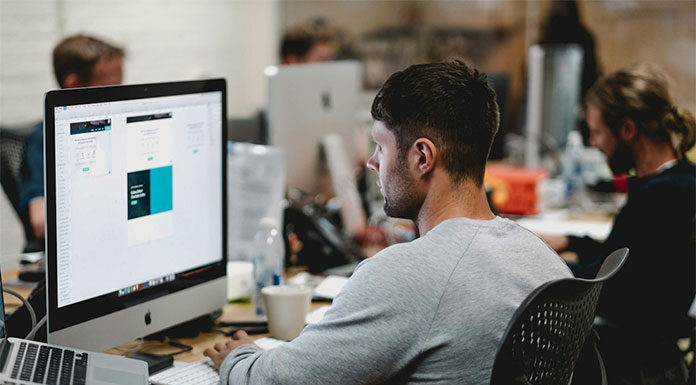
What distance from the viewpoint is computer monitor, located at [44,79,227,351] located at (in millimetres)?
1530

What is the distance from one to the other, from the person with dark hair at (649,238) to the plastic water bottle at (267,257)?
737mm

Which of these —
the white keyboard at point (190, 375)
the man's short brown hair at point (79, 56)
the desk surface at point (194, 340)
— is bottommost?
the desk surface at point (194, 340)

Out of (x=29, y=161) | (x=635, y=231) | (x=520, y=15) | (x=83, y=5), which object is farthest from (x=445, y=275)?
(x=520, y=15)

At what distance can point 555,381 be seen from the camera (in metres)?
1.33

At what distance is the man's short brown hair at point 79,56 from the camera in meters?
2.86

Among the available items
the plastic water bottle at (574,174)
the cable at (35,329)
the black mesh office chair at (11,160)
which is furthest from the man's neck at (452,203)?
the plastic water bottle at (574,174)

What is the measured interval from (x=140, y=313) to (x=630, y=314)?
1.29 m

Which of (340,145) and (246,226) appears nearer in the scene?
(246,226)

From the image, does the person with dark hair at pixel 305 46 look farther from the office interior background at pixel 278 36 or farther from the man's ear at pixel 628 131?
the man's ear at pixel 628 131

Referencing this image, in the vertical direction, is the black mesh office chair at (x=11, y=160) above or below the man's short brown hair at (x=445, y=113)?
below

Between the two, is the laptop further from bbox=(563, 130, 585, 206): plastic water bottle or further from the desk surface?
bbox=(563, 130, 585, 206): plastic water bottle

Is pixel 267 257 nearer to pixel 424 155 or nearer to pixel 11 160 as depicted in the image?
pixel 424 155

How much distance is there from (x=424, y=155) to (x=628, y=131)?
1.22m

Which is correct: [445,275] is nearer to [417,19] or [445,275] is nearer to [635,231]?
[635,231]
